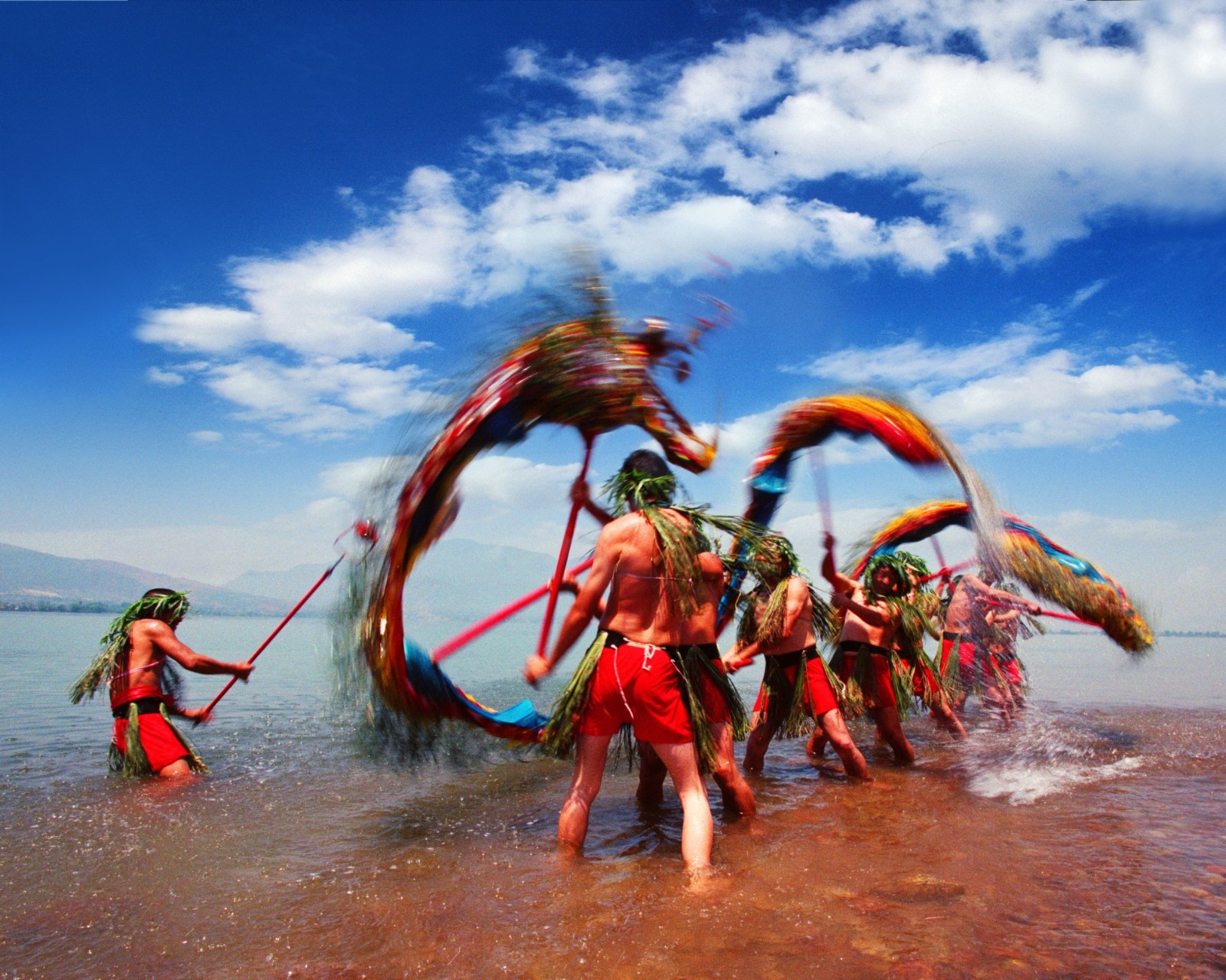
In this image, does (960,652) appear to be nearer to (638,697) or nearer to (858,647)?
(858,647)

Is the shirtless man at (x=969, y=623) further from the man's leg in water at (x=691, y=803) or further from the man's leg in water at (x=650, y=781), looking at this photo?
the man's leg in water at (x=691, y=803)

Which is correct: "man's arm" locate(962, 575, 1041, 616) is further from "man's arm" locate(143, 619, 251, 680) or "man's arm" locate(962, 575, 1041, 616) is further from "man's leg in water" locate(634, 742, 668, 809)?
"man's arm" locate(143, 619, 251, 680)

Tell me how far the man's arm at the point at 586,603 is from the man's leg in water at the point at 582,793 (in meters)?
0.40

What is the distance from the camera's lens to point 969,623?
818 centimetres

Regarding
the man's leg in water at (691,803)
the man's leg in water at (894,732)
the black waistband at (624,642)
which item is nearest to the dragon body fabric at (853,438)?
the man's leg in water at (894,732)

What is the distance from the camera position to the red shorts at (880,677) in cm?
650

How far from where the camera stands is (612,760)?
267 inches

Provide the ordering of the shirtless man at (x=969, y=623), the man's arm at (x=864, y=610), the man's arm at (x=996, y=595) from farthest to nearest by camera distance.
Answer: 1. the shirtless man at (x=969, y=623)
2. the man's arm at (x=996, y=595)
3. the man's arm at (x=864, y=610)

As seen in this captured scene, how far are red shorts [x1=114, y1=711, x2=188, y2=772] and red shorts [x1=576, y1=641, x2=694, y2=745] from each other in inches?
142

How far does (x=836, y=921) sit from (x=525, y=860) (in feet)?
5.10

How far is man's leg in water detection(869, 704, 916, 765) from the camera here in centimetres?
646

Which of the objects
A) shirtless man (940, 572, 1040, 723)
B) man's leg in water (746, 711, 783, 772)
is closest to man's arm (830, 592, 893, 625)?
man's leg in water (746, 711, 783, 772)

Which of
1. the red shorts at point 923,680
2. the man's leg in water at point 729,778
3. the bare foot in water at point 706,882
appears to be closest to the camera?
the bare foot in water at point 706,882

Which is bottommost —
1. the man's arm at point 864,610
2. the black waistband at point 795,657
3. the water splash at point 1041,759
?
the water splash at point 1041,759
